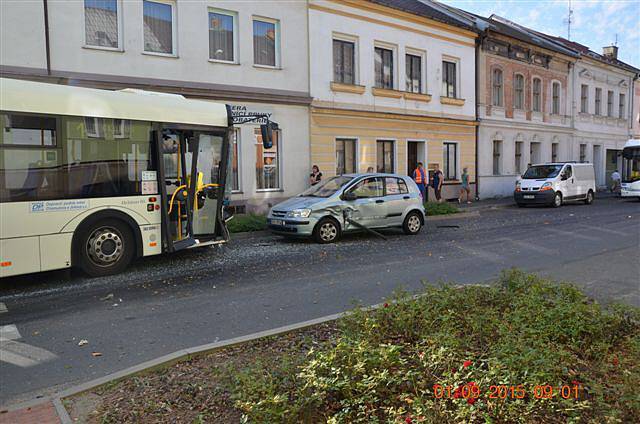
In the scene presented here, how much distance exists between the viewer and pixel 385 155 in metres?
23.2

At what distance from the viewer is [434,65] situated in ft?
81.8

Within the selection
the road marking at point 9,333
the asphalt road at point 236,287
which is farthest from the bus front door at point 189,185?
the road marking at point 9,333

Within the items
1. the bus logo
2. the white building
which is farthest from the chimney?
the bus logo

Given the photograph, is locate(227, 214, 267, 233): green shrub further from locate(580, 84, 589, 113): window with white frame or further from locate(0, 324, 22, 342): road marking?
locate(580, 84, 589, 113): window with white frame

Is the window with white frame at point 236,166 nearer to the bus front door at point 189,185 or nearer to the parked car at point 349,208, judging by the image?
the parked car at point 349,208

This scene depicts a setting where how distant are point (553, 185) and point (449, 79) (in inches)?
284

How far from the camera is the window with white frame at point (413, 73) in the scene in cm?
2400

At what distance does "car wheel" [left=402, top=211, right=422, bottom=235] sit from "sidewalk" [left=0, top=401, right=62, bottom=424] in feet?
37.0

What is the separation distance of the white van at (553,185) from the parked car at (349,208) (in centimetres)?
1156

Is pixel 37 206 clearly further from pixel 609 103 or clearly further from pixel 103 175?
pixel 609 103

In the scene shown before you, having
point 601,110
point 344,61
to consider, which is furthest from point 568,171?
point 601,110

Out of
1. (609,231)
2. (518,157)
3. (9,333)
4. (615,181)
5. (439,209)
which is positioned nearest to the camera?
(9,333)

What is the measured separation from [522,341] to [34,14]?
1461 cm

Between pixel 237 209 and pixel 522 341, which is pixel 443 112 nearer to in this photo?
pixel 237 209
